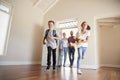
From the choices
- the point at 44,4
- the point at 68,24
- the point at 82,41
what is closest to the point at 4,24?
the point at 44,4

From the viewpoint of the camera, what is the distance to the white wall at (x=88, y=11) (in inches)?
149

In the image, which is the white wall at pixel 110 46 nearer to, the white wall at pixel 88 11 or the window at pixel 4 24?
the white wall at pixel 88 11

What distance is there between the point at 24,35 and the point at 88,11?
246 cm

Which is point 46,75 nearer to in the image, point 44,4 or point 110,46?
point 44,4

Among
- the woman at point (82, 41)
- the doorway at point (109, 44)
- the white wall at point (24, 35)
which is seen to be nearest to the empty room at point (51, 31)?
the white wall at point (24, 35)

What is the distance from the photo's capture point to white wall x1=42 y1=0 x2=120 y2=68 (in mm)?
3777

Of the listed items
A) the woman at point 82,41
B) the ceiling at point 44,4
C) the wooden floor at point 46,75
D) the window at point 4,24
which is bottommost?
the wooden floor at point 46,75

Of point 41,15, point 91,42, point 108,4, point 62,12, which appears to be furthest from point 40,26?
point 108,4

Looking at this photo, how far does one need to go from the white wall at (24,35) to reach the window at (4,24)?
0.22m

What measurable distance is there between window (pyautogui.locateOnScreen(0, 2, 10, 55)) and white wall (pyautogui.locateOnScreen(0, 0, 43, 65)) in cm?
22

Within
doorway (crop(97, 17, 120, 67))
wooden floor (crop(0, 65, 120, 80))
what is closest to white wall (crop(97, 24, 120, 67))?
doorway (crop(97, 17, 120, 67))

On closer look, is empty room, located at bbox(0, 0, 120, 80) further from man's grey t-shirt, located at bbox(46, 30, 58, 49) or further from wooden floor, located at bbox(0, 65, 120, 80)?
wooden floor, located at bbox(0, 65, 120, 80)

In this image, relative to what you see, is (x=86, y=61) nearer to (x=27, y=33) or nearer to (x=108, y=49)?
(x=27, y=33)

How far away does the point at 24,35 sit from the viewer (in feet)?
14.6
